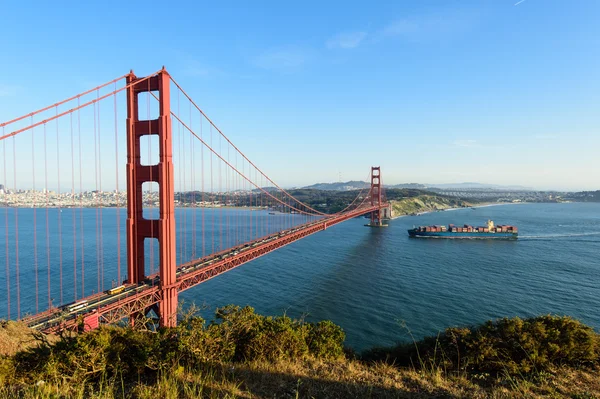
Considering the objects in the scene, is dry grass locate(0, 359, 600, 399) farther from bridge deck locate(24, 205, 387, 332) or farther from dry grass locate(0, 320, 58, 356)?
bridge deck locate(24, 205, 387, 332)

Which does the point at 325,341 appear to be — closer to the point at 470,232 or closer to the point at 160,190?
the point at 160,190

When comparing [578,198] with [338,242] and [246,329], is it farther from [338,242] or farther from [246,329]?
[246,329]

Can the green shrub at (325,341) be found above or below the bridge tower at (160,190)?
below

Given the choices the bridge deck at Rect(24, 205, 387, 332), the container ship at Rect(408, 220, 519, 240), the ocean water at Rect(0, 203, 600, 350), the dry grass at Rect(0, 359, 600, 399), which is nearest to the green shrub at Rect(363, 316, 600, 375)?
the dry grass at Rect(0, 359, 600, 399)

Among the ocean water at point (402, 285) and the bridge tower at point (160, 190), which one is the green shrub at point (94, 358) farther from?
the ocean water at point (402, 285)

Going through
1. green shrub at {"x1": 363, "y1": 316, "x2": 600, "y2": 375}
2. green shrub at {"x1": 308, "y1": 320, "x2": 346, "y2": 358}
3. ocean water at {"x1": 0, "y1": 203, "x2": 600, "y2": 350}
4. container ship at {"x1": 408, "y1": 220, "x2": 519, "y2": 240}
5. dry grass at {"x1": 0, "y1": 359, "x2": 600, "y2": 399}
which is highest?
dry grass at {"x1": 0, "y1": 359, "x2": 600, "y2": 399}

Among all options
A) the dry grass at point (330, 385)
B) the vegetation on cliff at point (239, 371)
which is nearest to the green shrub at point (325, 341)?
the vegetation on cliff at point (239, 371)
